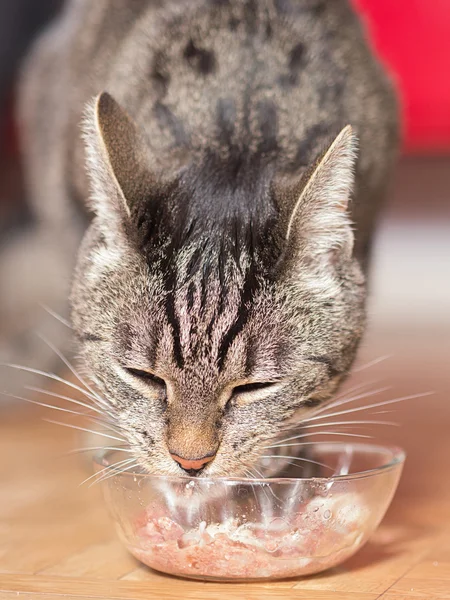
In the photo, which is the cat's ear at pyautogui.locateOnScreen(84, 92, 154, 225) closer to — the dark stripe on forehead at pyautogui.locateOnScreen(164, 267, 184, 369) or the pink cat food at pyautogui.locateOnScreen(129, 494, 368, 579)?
the dark stripe on forehead at pyautogui.locateOnScreen(164, 267, 184, 369)

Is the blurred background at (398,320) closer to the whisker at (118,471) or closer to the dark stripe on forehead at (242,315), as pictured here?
the whisker at (118,471)

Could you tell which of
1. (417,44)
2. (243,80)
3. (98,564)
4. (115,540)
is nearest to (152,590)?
(98,564)

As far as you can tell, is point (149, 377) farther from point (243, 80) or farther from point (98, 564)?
point (243, 80)

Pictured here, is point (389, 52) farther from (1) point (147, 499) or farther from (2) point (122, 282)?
(1) point (147, 499)

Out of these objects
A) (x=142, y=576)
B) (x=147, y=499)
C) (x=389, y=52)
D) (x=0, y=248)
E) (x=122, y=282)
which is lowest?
(x=142, y=576)

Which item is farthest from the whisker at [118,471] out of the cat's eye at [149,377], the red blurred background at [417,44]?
the red blurred background at [417,44]

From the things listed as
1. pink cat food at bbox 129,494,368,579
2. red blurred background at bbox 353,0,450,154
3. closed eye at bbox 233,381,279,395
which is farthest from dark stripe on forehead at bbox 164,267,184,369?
red blurred background at bbox 353,0,450,154

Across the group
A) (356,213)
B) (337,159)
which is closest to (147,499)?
(337,159)
